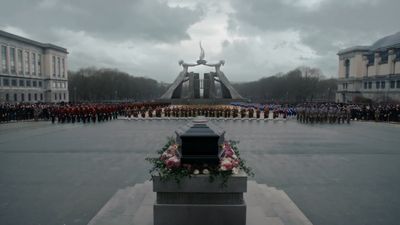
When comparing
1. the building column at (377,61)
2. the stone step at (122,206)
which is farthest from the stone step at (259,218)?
the building column at (377,61)

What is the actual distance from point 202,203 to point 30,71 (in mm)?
78658

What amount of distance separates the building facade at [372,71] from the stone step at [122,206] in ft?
203

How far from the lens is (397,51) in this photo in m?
60.7

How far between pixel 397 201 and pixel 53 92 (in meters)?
82.7

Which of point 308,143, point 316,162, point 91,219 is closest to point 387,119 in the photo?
point 308,143

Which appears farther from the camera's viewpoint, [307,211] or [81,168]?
[81,168]

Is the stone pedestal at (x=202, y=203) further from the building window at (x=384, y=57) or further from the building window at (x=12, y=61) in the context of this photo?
the building window at (x=12, y=61)

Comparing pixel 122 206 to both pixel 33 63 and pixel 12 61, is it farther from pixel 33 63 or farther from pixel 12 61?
pixel 33 63

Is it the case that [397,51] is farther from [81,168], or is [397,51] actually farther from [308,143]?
[81,168]

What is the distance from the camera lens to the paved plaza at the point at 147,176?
5570 millimetres

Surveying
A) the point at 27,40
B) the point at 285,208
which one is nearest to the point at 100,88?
the point at 27,40

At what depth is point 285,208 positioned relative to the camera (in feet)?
18.2

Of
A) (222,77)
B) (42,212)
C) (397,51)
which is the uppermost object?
(397,51)

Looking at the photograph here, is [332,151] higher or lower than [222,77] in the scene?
lower
